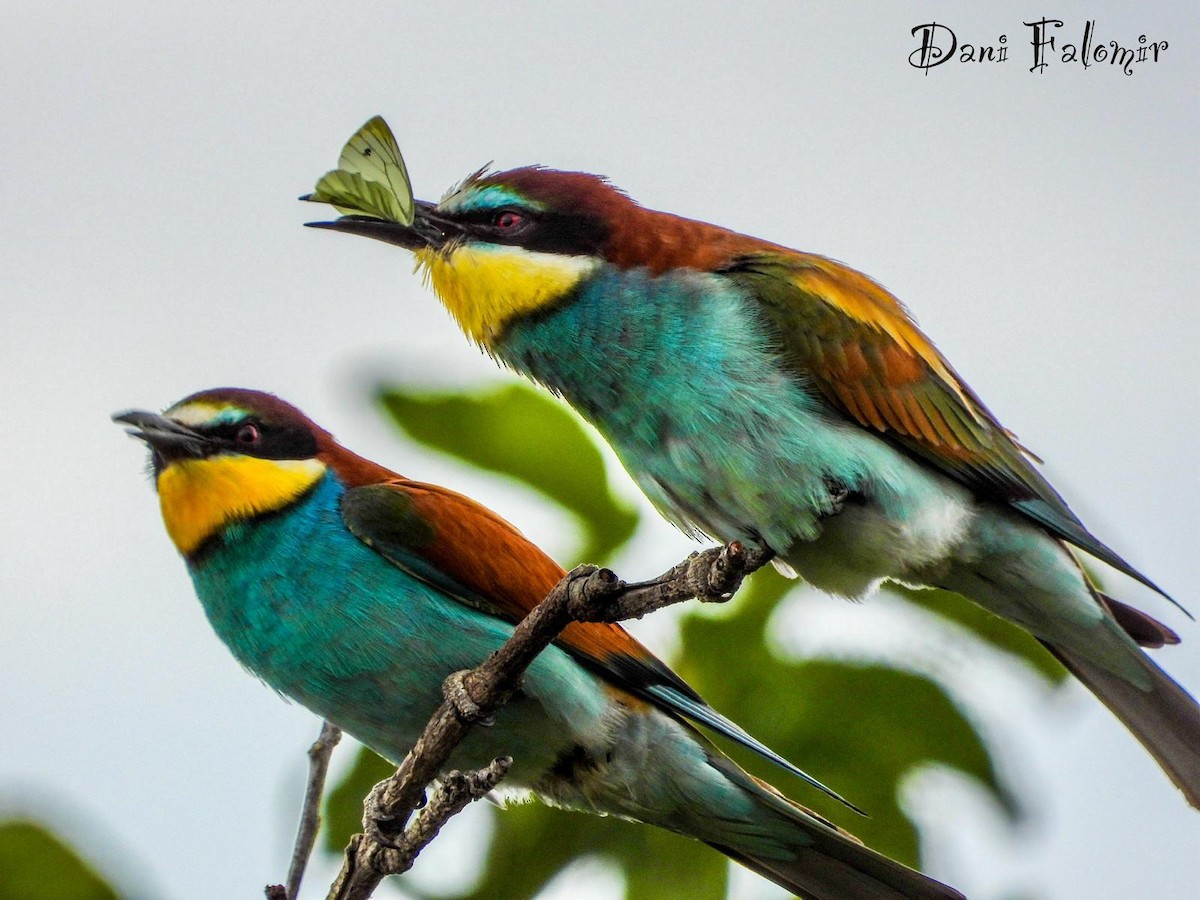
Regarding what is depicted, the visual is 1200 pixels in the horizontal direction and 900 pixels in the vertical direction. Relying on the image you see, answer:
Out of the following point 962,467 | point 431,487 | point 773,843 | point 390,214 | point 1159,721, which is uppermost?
point 390,214

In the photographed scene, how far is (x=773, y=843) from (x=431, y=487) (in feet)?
3.66

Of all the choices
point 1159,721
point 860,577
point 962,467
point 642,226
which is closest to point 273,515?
point 642,226

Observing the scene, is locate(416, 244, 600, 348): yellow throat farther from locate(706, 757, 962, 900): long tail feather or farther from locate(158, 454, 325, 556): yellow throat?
locate(706, 757, 962, 900): long tail feather

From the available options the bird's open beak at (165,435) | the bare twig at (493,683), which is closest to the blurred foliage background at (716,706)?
the bare twig at (493,683)

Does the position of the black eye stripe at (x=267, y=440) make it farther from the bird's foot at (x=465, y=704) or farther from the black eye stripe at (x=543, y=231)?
the bird's foot at (x=465, y=704)

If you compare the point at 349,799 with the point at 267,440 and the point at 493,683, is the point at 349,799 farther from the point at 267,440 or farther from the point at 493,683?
the point at 267,440

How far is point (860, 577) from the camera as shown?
305 cm

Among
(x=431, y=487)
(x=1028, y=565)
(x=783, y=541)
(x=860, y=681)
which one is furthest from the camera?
(x=431, y=487)

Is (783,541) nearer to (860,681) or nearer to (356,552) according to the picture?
(860,681)

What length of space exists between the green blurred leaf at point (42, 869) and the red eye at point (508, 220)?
1.62 meters

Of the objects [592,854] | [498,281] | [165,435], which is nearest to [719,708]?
[592,854]

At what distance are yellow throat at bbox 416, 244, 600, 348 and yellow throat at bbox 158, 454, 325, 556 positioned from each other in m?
0.55

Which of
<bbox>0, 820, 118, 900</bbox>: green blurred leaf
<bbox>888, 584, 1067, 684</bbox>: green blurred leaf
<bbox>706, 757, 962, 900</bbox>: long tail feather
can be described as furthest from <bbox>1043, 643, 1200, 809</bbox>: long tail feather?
<bbox>0, 820, 118, 900</bbox>: green blurred leaf

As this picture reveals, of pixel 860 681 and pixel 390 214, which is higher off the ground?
pixel 390 214
